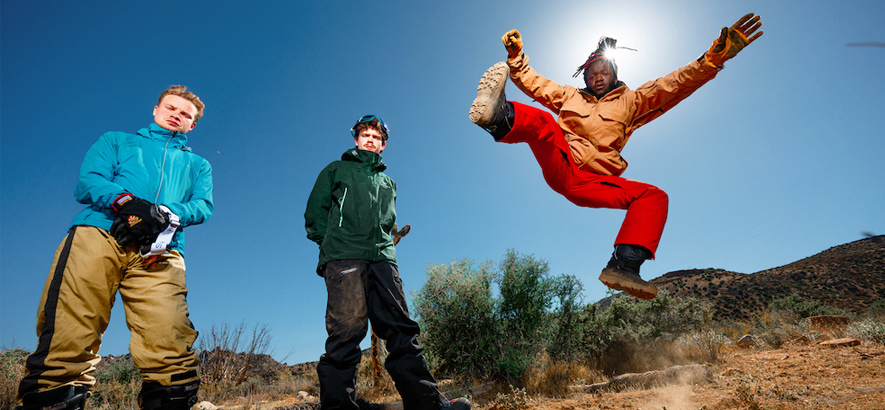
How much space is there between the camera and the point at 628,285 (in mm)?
2219

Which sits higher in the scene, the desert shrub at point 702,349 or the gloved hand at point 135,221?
the gloved hand at point 135,221

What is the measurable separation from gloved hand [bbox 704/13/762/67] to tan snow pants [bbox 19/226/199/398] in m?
3.76

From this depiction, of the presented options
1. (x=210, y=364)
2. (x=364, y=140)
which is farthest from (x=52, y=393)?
(x=210, y=364)

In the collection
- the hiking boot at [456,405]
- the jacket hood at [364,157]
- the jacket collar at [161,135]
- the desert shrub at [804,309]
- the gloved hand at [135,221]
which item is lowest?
the hiking boot at [456,405]

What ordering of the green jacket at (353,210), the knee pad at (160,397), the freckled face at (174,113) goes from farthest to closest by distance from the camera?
the freckled face at (174,113) < the green jacket at (353,210) < the knee pad at (160,397)

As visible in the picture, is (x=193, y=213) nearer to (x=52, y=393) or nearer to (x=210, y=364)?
(x=52, y=393)

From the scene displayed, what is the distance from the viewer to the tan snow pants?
2.05 metres

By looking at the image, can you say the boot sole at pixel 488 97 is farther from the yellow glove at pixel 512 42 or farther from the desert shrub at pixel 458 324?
the desert shrub at pixel 458 324

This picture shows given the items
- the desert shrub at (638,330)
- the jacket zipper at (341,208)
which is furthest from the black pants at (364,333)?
the desert shrub at (638,330)

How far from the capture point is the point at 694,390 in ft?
14.5

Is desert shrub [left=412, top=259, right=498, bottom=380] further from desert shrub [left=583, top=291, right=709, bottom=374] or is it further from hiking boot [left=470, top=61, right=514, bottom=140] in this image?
hiking boot [left=470, top=61, right=514, bottom=140]

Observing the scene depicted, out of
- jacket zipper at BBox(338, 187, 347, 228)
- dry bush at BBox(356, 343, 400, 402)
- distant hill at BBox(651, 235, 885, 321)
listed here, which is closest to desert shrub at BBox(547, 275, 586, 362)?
dry bush at BBox(356, 343, 400, 402)

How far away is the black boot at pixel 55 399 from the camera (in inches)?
76.5

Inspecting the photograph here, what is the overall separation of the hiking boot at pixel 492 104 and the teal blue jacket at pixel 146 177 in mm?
2019
